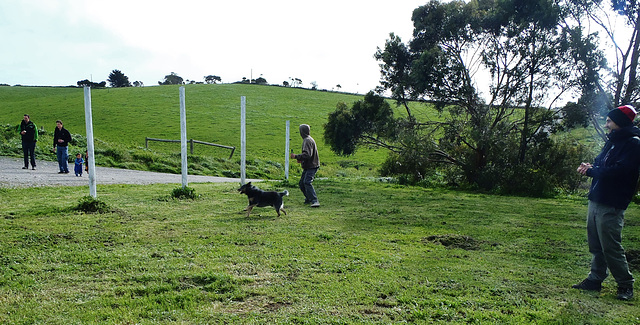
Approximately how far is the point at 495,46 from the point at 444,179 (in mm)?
6890

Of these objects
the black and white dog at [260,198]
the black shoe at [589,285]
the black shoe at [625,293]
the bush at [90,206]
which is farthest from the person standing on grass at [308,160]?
the black shoe at [625,293]

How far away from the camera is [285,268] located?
16.8 ft

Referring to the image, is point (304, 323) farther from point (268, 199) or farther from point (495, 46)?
point (495, 46)

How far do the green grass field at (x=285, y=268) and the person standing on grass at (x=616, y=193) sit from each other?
30cm

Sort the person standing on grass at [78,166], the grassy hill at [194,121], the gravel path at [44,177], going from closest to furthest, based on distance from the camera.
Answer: the gravel path at [44,177]
the person standing on grass at [78,166]
the grassy hill at [194,121]

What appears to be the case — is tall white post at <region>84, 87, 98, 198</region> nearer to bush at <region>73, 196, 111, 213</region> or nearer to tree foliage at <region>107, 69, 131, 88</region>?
bush at <region>73, 196, 111, 213</region>

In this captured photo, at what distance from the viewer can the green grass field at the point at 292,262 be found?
12.7 ft

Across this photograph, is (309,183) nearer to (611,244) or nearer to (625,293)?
(611,244)

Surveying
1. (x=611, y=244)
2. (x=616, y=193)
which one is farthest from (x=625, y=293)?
(x=616, y=193)

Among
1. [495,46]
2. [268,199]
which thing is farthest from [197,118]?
[268,199]

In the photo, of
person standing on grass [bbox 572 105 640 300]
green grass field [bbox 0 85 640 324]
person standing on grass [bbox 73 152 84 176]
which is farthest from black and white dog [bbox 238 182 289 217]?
person standing on grass [bbox 73 152 84 176]

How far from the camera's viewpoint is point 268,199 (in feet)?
29.0

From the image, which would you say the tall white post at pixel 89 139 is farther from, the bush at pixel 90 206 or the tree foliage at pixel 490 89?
the tree foliage at pixel 490 89

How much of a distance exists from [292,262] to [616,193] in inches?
154
